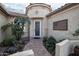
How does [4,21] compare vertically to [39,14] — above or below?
below

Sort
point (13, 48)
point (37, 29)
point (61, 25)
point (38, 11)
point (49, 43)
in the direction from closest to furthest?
point (13, 48), point (38, 11), point (49, 43), point (37, 29), point (61, 25)

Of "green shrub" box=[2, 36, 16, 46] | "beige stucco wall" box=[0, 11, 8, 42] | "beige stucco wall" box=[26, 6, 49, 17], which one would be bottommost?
"green shrub" box=[2, 36, 16, 46]

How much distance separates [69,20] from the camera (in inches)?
315

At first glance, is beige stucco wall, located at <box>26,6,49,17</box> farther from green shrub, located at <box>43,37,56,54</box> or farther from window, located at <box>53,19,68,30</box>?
green shrub, located at <box>43,37,56,54</box>

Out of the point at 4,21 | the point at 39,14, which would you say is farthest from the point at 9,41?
the point at 39,14

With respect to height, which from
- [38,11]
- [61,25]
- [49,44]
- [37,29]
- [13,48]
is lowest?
[13,48]

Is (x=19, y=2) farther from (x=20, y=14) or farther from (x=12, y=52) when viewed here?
(x=12, y=52)

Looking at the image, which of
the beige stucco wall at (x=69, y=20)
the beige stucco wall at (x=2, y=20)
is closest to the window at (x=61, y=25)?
the beige stucco wall at (x=69, y=20)

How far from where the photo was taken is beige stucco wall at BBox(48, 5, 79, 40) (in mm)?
7770

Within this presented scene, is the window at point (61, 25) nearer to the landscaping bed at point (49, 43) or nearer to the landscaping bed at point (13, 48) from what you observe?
the landscaping bed at point (49, 43)

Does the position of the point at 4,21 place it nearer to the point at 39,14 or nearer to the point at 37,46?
the point at 39,14

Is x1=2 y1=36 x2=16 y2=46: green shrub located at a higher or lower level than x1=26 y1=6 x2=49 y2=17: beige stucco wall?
lower

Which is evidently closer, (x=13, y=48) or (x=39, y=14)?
(x=13, y=48)

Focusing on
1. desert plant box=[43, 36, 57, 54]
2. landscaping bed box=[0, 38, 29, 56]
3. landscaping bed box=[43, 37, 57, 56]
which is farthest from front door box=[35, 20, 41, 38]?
landscaping bed box=[0, 38, 29, 56]
